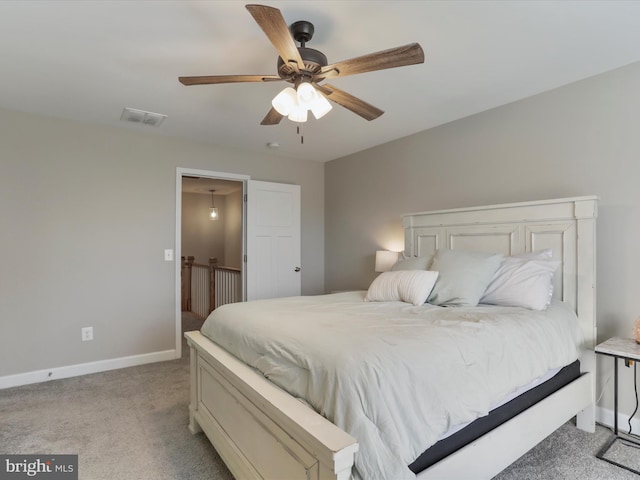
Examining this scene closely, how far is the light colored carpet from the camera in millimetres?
1840

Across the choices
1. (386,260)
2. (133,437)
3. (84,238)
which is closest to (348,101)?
(386,260)

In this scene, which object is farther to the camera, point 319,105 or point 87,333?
point 87,333

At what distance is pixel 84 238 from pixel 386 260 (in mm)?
3007

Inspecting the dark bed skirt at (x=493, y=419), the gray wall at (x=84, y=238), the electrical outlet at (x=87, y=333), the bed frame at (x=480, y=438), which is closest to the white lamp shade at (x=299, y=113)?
the bed frame at (x=480, y=438)

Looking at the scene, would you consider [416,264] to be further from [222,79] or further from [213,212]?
[213,212]

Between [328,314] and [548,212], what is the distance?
5.91 ft

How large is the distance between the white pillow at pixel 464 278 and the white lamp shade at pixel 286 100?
1.56 metres

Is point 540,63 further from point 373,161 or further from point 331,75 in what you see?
point 373,161

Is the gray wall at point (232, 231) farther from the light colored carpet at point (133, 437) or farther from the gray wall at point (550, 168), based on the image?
the light colored carpet at point (133, 437)

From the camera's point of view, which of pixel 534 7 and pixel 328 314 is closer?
pixel 534 7

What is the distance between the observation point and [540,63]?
2275 millimetres

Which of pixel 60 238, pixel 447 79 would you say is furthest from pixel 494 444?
pixel 60 238

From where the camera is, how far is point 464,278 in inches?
94.3

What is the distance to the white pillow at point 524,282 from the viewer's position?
2229 mm
